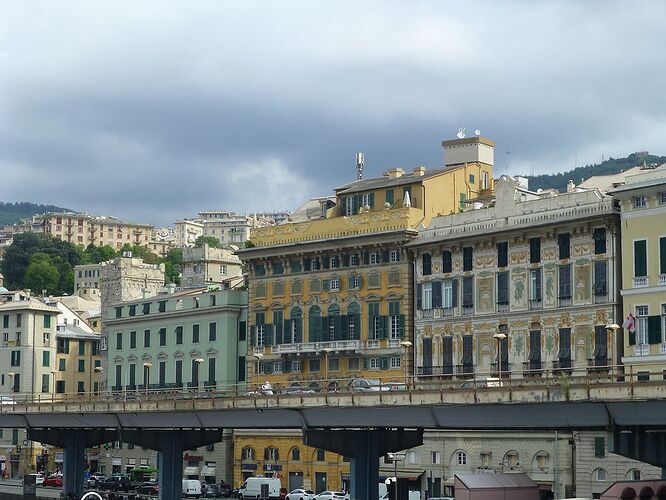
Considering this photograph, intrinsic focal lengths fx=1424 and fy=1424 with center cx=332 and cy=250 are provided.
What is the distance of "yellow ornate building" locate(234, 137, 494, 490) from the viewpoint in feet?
364

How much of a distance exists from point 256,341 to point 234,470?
12.7 metres

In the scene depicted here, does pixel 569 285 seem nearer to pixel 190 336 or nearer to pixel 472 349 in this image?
pixel 472 349

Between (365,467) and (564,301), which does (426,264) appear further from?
(365,467)

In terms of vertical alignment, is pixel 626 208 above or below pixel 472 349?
above

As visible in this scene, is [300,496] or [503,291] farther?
[300,496]

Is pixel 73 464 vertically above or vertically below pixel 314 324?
below

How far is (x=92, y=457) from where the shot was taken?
15462 centimetres

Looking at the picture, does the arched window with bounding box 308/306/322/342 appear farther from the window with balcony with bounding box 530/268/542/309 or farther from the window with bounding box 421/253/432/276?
the window with balcony with bounding box 530/268/542/309

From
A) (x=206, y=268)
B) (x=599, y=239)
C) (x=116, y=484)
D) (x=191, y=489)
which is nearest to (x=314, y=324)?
(x=191, y=489)

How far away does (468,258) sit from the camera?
105000mm

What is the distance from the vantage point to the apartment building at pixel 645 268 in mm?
89750

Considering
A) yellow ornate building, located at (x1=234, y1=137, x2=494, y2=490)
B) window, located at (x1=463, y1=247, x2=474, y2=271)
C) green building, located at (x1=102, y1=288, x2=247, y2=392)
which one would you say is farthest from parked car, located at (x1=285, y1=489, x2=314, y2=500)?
window, located at (x1=463, y1=247, x2=474, y2=271)

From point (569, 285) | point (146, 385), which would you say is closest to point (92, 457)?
point (146, 385)

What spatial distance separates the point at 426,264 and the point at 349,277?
27.8ft
